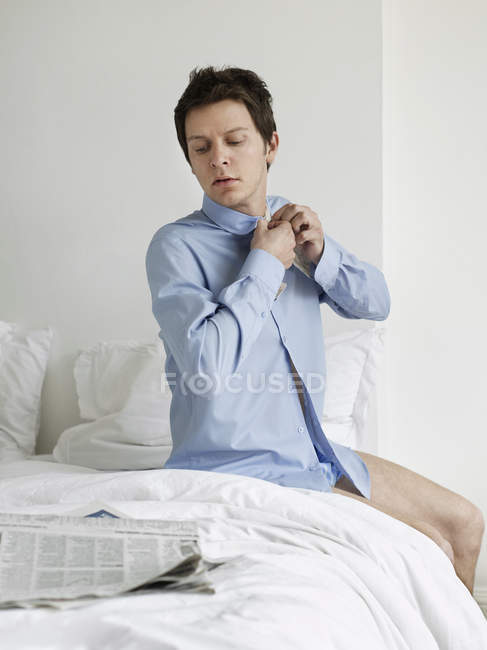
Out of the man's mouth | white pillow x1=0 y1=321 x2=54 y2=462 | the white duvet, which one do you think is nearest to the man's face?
the man's mouth

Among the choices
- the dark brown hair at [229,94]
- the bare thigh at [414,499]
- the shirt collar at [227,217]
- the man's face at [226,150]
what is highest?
the dark brown hair at [229,94]

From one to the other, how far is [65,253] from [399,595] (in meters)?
2.24

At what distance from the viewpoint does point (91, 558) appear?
0.92m

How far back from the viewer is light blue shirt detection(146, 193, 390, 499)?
158 cm

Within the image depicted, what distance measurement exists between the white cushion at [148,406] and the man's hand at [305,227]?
Answer: 68cm

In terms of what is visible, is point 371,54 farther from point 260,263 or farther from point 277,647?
point 277,647

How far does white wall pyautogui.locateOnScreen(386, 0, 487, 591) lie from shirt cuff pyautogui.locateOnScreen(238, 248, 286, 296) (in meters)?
1.12

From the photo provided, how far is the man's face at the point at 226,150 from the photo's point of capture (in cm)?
177

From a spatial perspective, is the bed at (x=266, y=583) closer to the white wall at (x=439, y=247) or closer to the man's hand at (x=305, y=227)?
the man's hand at (x=305, y=227)

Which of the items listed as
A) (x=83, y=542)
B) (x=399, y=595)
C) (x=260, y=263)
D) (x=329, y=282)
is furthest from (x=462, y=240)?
(x=83, y=542)

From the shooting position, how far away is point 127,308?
2.86 m

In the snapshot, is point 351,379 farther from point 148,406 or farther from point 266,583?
point 266,583

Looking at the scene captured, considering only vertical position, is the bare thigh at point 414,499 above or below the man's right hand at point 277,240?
below

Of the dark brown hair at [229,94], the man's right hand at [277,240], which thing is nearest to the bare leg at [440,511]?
the man's right hand at [277,240]
